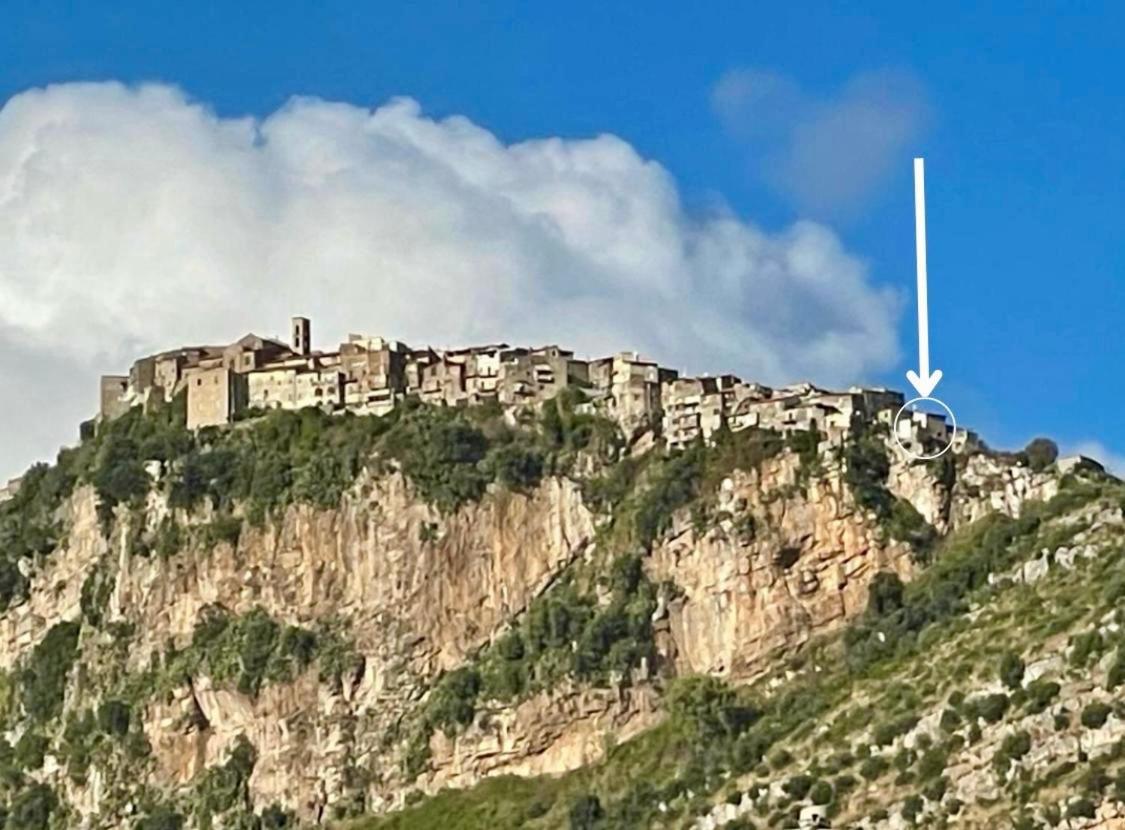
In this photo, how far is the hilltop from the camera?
435 ft

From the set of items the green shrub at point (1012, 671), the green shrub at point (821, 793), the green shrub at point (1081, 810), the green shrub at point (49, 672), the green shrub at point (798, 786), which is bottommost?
the green shrub at point (1081, 810)

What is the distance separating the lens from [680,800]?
13050cm

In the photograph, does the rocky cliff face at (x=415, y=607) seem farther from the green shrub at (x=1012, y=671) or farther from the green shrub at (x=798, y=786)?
the green shrub at (x=1012, y=671)

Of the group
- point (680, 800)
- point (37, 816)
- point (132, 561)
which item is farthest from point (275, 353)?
point (680, 800)

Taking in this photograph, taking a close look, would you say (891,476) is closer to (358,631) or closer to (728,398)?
(728,398)

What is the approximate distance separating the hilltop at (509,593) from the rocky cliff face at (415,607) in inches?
5.0

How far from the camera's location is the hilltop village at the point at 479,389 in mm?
141875

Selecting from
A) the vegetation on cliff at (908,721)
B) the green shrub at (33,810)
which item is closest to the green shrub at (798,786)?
the vegetation on cliff at (908,721)

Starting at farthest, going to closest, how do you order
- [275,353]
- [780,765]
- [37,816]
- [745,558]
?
[275,353] → [37,816] → [745,558] → [780,765]

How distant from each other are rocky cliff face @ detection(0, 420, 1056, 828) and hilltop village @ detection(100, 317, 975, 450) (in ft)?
9.03

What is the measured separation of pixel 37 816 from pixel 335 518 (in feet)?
49.8

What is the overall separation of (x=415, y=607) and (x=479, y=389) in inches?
376

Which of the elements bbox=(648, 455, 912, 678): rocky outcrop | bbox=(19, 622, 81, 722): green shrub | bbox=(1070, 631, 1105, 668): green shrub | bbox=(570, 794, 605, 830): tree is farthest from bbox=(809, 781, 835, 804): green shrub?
bbox=(19, 622, 81, 722): green shrub

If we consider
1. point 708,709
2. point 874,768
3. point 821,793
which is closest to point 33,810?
point 708,709
